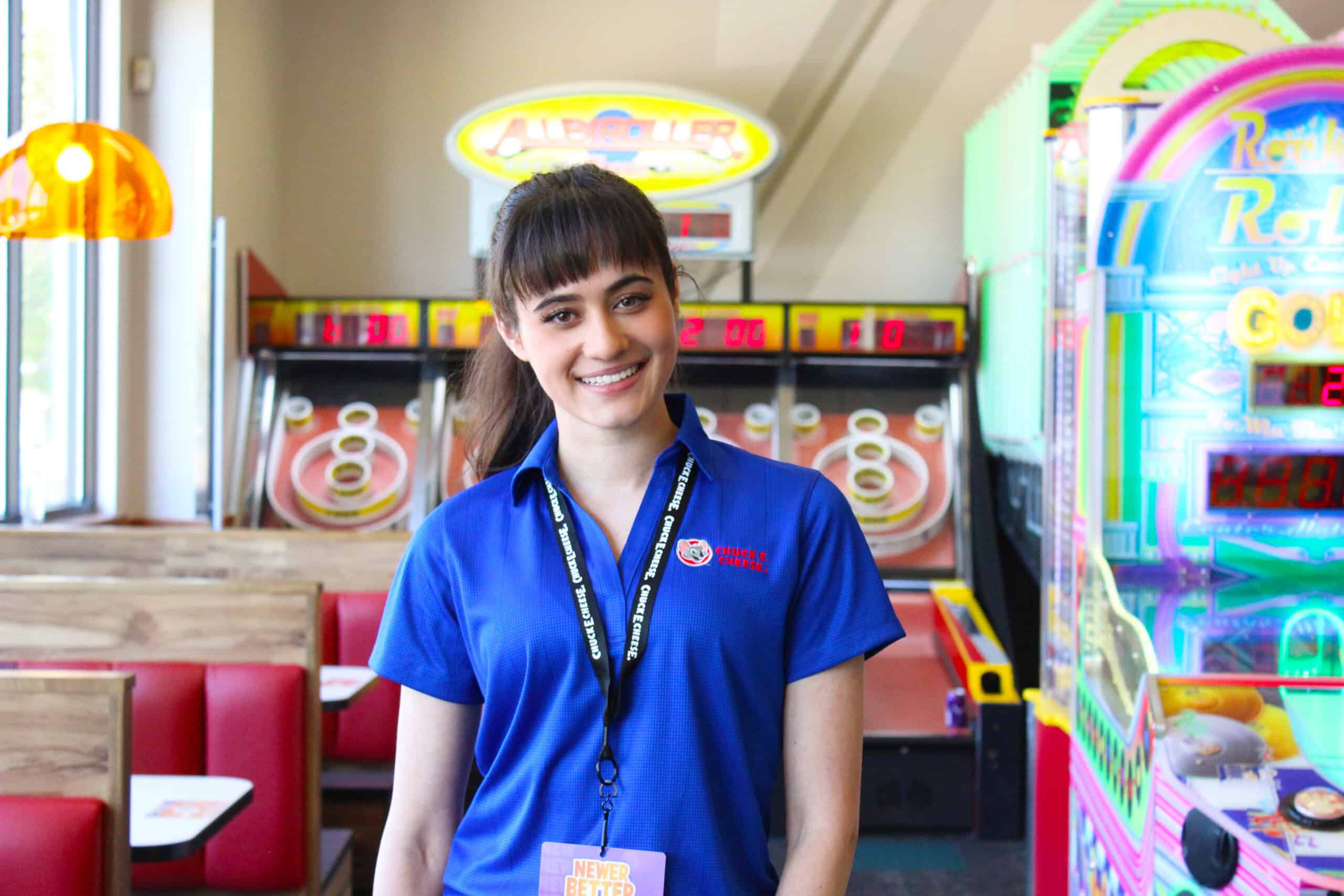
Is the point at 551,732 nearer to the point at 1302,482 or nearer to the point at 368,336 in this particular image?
the point at 1302,482

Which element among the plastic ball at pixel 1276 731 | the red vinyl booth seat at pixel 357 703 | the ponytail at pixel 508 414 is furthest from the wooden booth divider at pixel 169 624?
the plastic ball at pixel 1276 731

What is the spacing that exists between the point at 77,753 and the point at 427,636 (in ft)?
3.30

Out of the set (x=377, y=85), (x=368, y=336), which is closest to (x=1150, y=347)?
(x=368, y=336)

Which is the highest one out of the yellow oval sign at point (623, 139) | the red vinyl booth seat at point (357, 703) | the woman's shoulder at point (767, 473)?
the yellow oval sign at point (623, 139)

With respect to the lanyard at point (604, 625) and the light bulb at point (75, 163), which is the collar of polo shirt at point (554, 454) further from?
the light bulb at point (75, 163)

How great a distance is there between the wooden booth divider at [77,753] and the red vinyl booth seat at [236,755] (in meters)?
0.57

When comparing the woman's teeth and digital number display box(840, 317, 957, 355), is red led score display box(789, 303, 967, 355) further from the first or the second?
the woman's teeth

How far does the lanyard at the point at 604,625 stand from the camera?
3.57 ft

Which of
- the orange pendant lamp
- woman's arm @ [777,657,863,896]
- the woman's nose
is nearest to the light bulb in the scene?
the orange pendant lamp

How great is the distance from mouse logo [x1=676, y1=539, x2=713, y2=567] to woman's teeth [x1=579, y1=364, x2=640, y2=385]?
162 millimetres

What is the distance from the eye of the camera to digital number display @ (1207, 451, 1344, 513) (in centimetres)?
223

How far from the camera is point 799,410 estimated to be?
4586mm

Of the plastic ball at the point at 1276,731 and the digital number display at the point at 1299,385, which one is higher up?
the digital number display at the point at 1299,385

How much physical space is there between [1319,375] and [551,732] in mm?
1778
